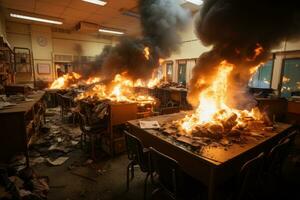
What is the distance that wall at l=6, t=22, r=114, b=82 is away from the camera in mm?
8545

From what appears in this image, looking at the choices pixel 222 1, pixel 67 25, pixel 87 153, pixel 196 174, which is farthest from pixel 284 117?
pixel 67 25

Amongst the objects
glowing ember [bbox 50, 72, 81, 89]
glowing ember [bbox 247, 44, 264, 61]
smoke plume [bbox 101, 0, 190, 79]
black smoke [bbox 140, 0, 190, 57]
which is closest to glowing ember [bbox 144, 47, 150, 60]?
smoke plume [bbox 101, 0, 190, 79]

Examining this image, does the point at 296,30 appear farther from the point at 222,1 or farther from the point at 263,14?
the point at 222,1

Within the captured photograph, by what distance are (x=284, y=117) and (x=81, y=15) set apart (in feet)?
26.9

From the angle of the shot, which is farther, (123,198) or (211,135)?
(123,198)

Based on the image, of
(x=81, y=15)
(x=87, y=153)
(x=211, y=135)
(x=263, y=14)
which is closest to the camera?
(x=211, y=135)

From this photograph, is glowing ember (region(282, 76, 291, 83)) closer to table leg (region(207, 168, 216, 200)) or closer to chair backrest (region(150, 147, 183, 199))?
table leg (region(207, 168, 216, 200))

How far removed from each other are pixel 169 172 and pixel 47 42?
33.7 ft

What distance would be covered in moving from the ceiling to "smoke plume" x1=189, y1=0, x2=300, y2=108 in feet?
13.3

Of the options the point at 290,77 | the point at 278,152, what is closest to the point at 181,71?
the point at 290,77

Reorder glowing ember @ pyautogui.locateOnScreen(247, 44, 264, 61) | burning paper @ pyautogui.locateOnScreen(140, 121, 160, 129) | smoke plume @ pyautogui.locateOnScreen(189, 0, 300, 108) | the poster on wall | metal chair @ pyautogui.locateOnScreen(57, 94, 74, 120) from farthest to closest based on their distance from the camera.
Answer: the poster on wall, metal chair @ pyautogui.locateOnScreen(57, 94, 74, 120), glowing ember @ pyautogui.locateOnScreen(247, 44, 264, 61), burning paper @ pyautogui.locateOnScreen(140, 121, 160, 129), smoke plume @ pyautogui.locateOnScreen(189, 0, 300, 108)

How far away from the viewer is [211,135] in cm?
221

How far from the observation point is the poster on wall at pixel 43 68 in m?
9.27

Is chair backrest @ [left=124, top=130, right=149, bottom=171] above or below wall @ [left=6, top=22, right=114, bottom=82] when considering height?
below
